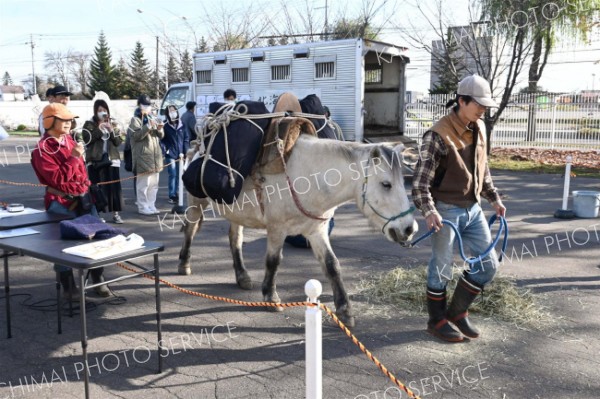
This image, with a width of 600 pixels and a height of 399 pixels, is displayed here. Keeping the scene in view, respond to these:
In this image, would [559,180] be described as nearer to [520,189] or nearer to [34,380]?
[520,189]

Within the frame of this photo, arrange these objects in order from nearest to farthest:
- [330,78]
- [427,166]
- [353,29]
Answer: [427,166], [330,78], [353,29]

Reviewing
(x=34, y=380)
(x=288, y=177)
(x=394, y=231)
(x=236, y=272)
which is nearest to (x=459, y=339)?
(x=394, y=231)

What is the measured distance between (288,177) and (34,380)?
2514mm

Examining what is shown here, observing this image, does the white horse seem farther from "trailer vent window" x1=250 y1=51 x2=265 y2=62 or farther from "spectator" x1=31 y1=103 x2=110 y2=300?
"trailer vent window" x1=250 y1=51 x2=265 y2=62

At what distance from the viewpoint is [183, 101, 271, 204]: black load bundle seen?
15.6 ft

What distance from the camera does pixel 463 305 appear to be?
167 inches

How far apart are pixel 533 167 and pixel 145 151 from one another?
12.0m

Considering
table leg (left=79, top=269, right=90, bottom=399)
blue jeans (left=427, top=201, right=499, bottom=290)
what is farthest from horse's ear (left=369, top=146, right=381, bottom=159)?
table leg (left=79, top=269, right=90, bottom=399)

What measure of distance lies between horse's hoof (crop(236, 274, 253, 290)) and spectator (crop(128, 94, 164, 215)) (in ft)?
15.0

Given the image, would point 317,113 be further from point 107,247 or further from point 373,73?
point 373,73

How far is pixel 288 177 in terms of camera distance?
468 centimetres

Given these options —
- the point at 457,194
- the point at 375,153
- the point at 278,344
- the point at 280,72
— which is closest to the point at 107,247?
the point at 278,344

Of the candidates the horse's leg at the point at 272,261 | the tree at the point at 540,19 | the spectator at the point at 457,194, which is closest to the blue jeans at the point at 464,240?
the spectator at the point at 457,194

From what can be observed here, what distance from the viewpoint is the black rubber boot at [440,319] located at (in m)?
4.21
